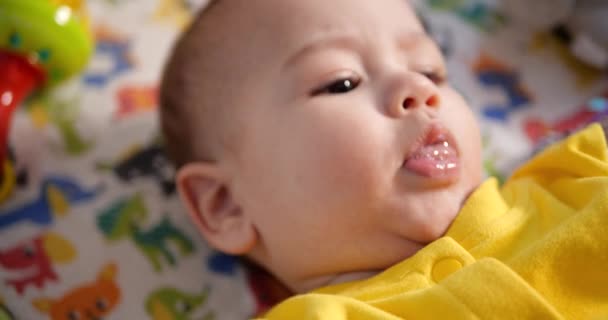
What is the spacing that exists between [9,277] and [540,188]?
83 cm

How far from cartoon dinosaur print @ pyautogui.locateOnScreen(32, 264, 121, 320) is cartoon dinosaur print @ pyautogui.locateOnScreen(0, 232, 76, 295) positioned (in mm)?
40

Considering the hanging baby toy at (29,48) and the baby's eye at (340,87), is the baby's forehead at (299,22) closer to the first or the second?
the baby's eye at (340,87)

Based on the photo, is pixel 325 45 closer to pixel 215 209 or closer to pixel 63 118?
pixel 215 209

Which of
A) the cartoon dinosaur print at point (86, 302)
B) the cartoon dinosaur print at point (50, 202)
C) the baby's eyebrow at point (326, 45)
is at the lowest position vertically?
the cartoon dinosaur print at point (86, 302)

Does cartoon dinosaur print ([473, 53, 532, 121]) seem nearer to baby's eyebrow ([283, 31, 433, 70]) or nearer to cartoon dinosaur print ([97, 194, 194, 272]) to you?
baby's eyebrow ([283, 31, 433, 70])

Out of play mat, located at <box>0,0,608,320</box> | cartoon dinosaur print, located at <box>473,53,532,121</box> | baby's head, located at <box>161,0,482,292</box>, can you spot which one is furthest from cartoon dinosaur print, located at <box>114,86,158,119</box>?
cartoon dinosaur print, located at <box>473,53,532,121</box>

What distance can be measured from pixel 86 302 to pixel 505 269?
0.66m

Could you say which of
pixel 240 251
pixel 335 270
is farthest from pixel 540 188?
pixel 240 251

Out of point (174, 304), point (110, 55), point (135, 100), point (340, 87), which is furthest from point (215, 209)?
point (110, 55)

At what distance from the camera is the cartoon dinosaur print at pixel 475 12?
60.4 inches

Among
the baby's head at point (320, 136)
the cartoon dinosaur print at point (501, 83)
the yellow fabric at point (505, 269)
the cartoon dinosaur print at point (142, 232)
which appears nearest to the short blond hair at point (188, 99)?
the baby's head at point (320, 136)

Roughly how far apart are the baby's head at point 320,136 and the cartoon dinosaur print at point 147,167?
15 centimetres

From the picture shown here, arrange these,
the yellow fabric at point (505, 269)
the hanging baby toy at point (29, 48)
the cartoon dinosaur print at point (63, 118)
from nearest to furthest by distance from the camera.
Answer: the yellow fabric at point (505, 269) < the hanging baby toy at point (29, 48) < the cartoon dinosaur print at point (63, 118)

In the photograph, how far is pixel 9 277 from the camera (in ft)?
3.48
